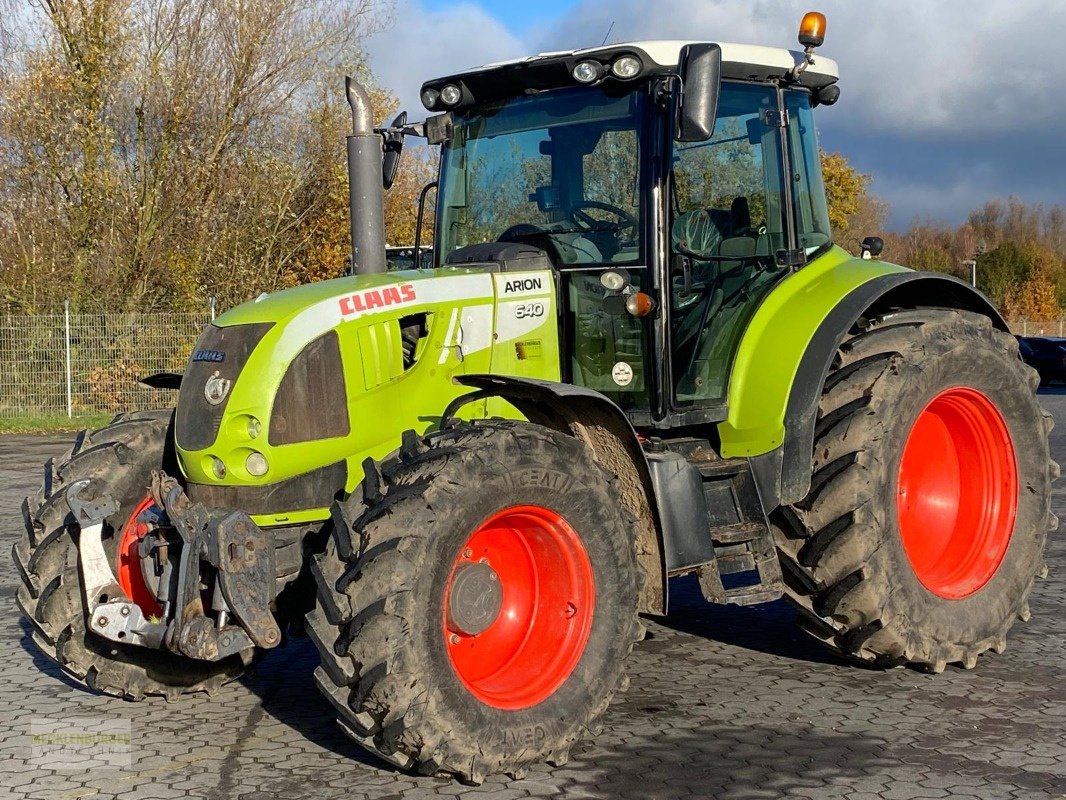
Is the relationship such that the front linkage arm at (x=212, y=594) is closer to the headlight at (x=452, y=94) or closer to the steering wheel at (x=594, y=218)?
the steering wheel at (x=594, y=218)

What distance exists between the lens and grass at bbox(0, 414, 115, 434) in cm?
2134

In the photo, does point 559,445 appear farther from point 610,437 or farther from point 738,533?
point 738,533

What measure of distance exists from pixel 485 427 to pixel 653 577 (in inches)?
41.5

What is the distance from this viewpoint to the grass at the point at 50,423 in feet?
70.0

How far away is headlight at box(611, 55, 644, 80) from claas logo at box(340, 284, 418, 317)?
133 centimetres

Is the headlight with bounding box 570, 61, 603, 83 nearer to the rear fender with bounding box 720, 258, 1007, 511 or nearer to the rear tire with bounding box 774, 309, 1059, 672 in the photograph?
the rear fender with bounding box 720, 258, 1007, 511

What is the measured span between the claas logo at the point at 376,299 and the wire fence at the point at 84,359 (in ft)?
58.2

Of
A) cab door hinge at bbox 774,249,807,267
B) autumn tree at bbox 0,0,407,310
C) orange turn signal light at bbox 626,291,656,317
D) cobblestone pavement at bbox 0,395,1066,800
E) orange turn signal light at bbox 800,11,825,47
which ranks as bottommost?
cobblestone pavement at bbox 0,395,1066,800

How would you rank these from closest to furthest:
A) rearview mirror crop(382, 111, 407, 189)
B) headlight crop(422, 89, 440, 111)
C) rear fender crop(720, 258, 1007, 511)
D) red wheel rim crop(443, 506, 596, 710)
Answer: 1. red wheel rim crop(443, 506, 596, 710)
2. rear fender crop(720, 258, 1007, 511)
3. headlight crop(422, 89, 440, 111)
4. rearview mirror crop(382, 111, 407, 189)

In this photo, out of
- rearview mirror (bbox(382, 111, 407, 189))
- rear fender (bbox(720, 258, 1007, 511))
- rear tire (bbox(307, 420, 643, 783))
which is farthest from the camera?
rearview mirror (bbox(382, 111, 407, 189))

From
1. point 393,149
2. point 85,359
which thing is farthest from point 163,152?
point 393,149

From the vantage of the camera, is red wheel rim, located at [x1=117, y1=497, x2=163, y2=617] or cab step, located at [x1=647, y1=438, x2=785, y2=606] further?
red wheel rim, located at [x1=117, y1=497, x2=163, y2=617]

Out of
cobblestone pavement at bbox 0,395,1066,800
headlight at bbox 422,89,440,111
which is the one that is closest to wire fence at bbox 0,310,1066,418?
cobblestone pavement at bbox 0,395,1066,800
